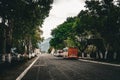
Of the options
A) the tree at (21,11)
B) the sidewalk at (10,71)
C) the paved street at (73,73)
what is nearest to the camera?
the paved street at (73,73)

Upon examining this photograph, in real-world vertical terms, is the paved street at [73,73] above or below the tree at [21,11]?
below

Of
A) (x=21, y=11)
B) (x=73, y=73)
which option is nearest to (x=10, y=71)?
(x=73, y=73)

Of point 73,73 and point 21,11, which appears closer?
point 73,73

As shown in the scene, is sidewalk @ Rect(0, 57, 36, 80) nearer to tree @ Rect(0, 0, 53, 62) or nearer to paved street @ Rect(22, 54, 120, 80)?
paved street @ Rect(22, 54, 120, 80)

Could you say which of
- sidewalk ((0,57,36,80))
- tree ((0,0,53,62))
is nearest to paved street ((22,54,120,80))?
sidewalk ((0,57,36,80))

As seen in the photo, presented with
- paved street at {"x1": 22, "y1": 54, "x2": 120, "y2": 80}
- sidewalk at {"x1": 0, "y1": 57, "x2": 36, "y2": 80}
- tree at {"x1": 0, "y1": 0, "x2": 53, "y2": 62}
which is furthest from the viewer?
tree at {"x1": 0, "y1": 0, "x2": 53, "y2": 62}

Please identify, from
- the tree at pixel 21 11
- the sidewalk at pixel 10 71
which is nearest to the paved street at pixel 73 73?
the sidewalk at pixel 10 71

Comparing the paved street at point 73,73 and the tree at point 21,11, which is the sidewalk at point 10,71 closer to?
the paved street at point 73,73

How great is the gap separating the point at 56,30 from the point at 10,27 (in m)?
90.9

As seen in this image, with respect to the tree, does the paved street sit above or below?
below

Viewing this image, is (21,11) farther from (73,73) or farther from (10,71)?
(73,73)

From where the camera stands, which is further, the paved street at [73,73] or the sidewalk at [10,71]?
the sidewalk at [10,71]

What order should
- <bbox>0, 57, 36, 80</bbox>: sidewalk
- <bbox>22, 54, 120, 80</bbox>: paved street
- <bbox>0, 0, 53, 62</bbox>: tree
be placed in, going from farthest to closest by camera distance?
<bbox>0, 0, 53, 62</bbox>: tree → <bbox>0, 57, 36, 80</bbox>: sidewalk → <bbox>22, 54, 120, 80</bbox>: paved street

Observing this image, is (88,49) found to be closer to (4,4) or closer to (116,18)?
(116,18)
